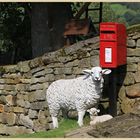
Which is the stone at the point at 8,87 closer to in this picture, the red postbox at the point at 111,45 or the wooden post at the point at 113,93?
the wooden post at the point at 113,93

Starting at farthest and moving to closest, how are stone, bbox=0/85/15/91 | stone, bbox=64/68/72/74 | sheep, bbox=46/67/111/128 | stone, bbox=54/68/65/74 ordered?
stone, bbox=0/85/15/91
stone, bbox=54/68/65/74
stone, bbox=64/68/72/74
sheep, bbox=46/67/111/128

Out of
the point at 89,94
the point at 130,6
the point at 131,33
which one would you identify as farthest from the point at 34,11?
the point at 130,6

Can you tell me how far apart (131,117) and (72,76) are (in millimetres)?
2783

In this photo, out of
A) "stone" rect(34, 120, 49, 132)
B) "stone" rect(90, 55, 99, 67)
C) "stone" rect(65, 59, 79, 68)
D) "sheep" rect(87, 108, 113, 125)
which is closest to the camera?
"sheep" rect(87, 108, 113, 125)

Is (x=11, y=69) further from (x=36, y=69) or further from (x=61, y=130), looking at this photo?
(x=61, y=130)

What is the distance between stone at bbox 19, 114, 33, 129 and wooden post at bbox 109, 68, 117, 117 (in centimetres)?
210

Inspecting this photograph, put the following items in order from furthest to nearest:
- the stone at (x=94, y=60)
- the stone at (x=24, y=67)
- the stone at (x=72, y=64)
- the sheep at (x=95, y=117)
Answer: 1. the stone at (x=24, y=67)
2. the stone at (x=72, y=64)
3. the stone at (x=94, y=60)
4. the sheep at (x=95, y=117)

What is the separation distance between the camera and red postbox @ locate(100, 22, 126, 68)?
33.4ft

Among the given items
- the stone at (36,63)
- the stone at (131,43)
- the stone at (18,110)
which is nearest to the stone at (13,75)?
the stone at (36,63)

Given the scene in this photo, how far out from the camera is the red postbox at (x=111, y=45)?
401 inches

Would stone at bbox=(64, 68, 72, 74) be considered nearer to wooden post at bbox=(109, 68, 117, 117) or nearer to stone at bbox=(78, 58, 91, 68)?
stone at bbox=(78, 58, 91, 68)

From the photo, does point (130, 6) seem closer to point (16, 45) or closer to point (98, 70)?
point (16, 45)

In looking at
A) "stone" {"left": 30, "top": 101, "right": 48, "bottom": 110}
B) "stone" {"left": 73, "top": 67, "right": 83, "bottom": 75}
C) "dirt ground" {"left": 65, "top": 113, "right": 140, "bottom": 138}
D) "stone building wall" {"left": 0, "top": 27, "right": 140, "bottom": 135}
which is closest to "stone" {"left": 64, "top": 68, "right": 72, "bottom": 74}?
"stone building wall" {"left": 0, "top": 27, "right": 140, "bottom": 135}

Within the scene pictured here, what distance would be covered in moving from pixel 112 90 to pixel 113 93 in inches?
2.7
